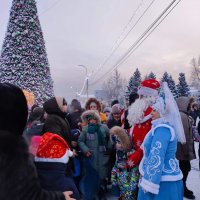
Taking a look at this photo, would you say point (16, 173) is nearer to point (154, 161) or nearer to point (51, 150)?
point (51, 150)

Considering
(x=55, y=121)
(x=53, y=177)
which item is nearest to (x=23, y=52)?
(x=55, y=121)

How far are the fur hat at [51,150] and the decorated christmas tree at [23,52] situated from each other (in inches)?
533

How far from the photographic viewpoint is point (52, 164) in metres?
2.33

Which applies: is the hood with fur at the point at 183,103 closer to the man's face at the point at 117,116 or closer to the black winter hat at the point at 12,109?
the man's face at the point at 117,116

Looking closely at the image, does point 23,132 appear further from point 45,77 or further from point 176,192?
point 45,77

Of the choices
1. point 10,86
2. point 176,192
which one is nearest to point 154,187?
point 176,192

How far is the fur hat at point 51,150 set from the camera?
7.73 feet

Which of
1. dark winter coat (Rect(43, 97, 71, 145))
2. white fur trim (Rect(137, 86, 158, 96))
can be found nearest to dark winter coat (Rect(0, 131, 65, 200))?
dark winter coat (Rect(43, 97, 71, 145))

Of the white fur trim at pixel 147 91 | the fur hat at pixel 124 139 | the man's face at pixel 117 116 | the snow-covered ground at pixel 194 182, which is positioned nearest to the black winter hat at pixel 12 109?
the white fur trim at pixel 147 91

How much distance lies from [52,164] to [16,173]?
2.24ft

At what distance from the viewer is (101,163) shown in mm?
5816

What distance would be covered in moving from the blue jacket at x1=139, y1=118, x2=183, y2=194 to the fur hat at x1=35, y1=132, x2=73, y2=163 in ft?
3.52

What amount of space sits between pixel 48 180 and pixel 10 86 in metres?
0.84

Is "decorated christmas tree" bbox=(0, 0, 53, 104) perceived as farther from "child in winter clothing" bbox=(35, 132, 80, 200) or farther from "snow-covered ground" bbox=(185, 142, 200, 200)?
"child in winter clothing" bbox=(35, 132, 80, 200)
